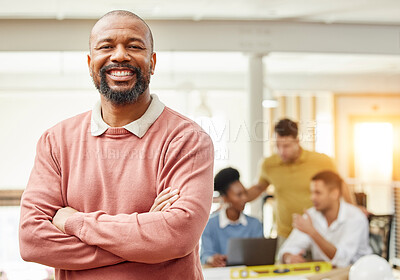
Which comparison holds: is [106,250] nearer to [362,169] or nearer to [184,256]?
[184,256]

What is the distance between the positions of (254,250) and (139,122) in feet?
4.71

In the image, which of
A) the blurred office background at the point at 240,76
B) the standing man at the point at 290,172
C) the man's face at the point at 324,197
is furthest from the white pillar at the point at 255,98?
the man's face at the point at 324,197

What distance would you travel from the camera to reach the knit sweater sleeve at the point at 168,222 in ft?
3.54

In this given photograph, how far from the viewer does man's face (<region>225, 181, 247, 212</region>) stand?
3078mm

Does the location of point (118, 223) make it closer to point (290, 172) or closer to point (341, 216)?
point (341, 216)

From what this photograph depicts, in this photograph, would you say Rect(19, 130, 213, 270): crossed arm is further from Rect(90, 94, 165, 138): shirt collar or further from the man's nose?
the man's nose

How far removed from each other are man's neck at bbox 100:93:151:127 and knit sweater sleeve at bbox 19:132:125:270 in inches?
5.1

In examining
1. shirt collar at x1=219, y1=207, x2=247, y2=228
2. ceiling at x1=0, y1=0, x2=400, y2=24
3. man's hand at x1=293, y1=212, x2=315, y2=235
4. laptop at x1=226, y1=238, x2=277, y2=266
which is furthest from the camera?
ceiling at x1=0, y1=0, x2=400, y2=24

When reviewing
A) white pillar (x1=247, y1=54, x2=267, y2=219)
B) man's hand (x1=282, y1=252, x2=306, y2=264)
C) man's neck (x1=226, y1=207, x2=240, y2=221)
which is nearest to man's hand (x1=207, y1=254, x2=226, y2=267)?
man's hand (x1=282, y1=252, x2=306, y2=264)

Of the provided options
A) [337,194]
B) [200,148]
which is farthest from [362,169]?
[200,148]

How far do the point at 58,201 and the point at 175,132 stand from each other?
279mm

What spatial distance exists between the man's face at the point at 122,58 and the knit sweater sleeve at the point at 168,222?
0.14m

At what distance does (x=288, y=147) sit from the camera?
3.55 metres

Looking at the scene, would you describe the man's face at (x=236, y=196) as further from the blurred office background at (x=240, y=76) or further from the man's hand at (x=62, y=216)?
the man's hand at (x=62, y=216)
